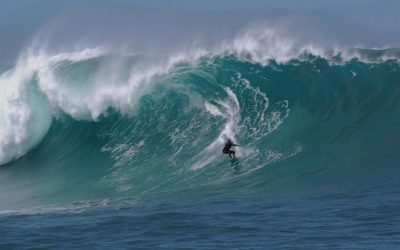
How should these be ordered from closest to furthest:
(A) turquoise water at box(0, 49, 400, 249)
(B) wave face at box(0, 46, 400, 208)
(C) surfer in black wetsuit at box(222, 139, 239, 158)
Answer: (A) turquoise water at box(0, 49, 400, 249) → (B) wave face at box(0, 46, 400, 208) → (C) surfer in black wetsuit at box(222, 139, 239, 158)

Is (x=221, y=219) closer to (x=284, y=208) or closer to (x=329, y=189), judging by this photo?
(x=284, y=208)

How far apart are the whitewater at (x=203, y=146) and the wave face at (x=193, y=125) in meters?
0.04

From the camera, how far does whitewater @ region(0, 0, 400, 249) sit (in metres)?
8.80

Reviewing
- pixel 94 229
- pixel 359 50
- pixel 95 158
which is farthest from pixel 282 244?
pixel 359 50

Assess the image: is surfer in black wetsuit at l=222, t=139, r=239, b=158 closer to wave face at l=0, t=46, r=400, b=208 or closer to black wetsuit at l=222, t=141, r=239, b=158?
black wetsuit at l=222, t=141, r=239, b=158

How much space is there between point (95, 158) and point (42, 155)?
199cm

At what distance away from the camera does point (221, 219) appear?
30.1 feet

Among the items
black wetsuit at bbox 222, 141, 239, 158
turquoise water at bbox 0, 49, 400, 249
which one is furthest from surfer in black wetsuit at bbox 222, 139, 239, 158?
turquoise water at bbox 0, 49, 400, 249

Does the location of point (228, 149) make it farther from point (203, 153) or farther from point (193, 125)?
point (193, 125)

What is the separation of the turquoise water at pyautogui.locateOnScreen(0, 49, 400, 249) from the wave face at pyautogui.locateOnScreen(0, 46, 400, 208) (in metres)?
0.04

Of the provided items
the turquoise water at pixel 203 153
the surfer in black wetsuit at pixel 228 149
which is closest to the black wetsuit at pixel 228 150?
the surfer in black wetsuit at pixel 228 149

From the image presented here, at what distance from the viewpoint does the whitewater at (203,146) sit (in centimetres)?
880

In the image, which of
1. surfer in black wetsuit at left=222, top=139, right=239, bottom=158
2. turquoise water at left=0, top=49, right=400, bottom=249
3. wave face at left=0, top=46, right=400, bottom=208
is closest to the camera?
turquoise water at left=0, top=49, right=400, bottom=249

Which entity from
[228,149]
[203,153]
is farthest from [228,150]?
[203,153]
